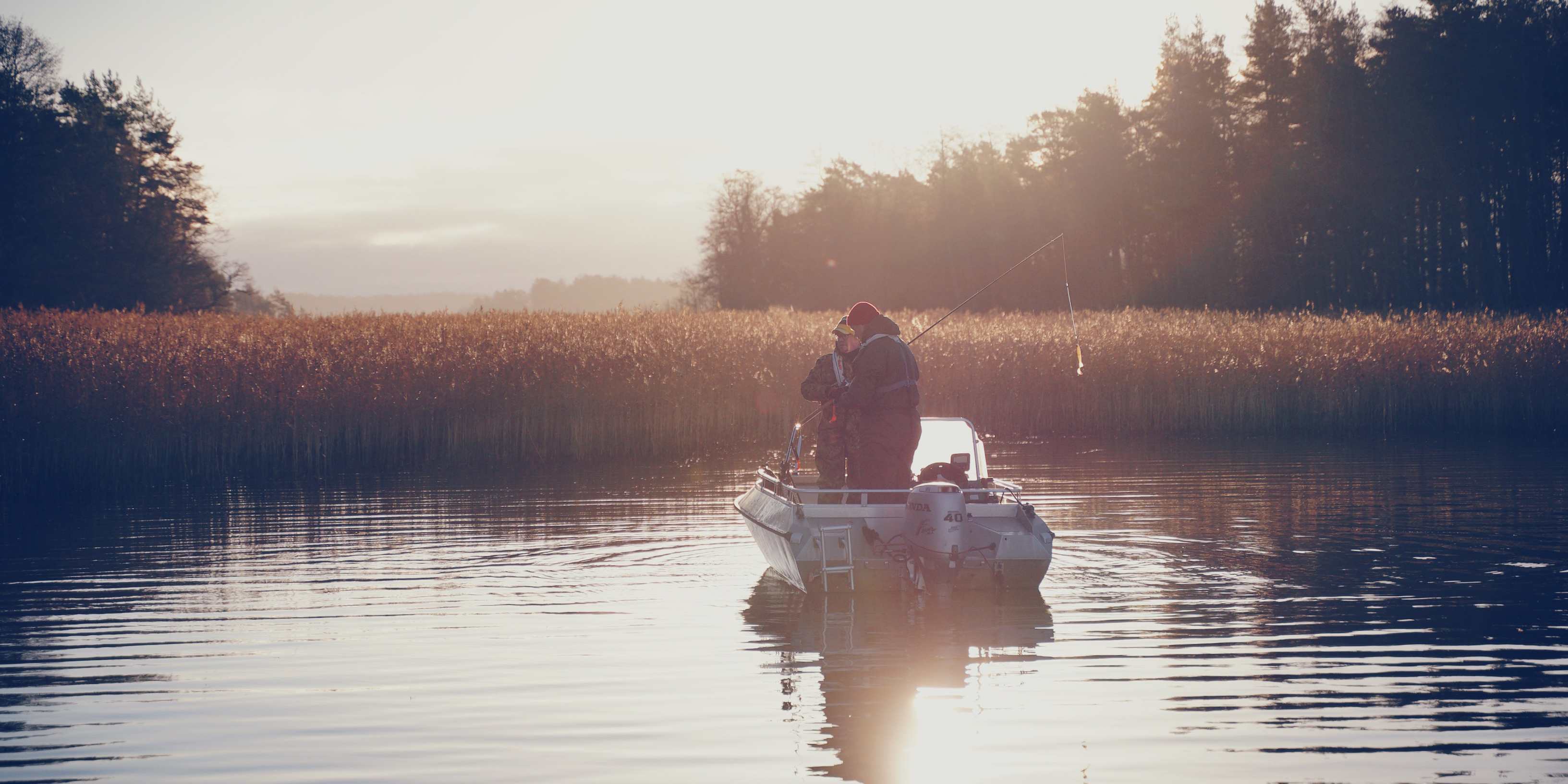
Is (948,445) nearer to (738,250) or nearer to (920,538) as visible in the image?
(920,538)

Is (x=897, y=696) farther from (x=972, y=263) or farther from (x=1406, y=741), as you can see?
(x=972, y=263)

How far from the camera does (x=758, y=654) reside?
6418 millimetres

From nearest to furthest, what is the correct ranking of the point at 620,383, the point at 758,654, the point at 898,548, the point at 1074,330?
the point at 758,654 < the point at 898,548 < the point at 1074,330 < the point at 620,383

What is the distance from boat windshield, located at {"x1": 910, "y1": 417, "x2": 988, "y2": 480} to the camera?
894 centimetres

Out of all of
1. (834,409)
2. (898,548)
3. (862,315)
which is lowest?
(898,548)

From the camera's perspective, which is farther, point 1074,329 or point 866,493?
point 1074,329

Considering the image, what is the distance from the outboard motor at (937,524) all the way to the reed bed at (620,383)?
11.6 metres

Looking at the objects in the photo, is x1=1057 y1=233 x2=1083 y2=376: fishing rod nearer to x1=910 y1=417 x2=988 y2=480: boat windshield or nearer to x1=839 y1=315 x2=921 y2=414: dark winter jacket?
x1=910 y1=417 x2=988 y2=480: boat windshield

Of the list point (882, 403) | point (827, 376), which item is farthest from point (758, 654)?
point (827, 376)

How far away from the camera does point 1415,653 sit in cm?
614

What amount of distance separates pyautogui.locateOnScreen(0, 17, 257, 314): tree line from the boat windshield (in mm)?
30162

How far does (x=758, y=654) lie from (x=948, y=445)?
126 inches

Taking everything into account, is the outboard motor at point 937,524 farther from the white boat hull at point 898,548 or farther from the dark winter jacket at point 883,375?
the dark winter jacket at point 883,375

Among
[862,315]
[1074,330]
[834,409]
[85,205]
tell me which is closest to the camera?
[862,315]
